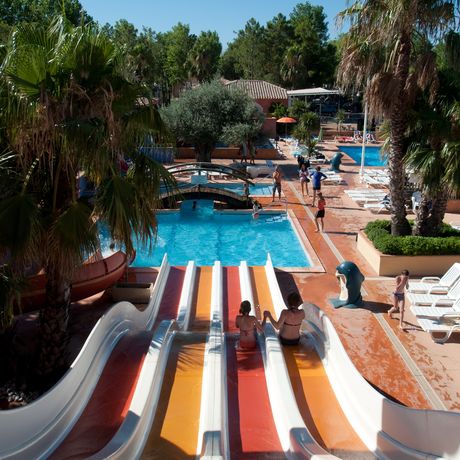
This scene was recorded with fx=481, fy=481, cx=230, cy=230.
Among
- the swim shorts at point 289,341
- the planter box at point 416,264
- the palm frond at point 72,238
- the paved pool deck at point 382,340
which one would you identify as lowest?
the paved pool deck at point 382,340

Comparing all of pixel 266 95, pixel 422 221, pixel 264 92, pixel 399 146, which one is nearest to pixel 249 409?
pixel 399 146

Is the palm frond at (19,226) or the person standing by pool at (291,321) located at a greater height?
the palm frond at (19,226)

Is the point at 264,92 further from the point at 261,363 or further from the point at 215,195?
the point at 261,363

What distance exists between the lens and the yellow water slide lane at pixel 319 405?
575 cm

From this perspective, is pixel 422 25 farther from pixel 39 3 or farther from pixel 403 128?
pixel 39 3

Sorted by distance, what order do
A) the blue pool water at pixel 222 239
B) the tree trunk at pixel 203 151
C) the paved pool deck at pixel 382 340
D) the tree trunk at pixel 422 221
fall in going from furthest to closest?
the tree trunk at pixel 203 151, the blue pool water at pixel 222 239, the tree trunk at pixel 422 221, the paved pool deck at pixel 382 340

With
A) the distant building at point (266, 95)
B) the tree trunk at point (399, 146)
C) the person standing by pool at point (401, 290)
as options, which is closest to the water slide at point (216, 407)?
the person standing by pool at point (401, 290)

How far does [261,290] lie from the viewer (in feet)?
39.2

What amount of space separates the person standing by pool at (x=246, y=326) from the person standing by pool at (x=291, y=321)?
374mm

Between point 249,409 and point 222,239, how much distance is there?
37.2ft

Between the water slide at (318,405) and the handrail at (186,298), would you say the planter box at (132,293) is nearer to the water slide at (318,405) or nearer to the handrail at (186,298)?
the handrail at (186,298)

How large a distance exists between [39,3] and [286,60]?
34.5m

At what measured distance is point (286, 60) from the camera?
63.4 metres

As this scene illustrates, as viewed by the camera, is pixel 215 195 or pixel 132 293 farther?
pixel 215 195
